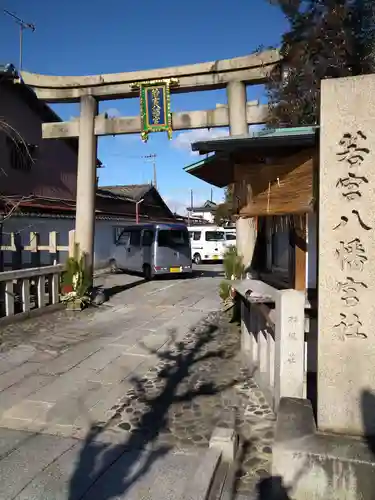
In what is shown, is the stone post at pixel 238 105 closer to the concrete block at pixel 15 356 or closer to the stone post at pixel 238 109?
the stone post at pixel 238 109

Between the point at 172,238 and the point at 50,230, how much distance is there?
187 inches

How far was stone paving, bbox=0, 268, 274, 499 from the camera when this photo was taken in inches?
157

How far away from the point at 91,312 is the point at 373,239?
26.4ft

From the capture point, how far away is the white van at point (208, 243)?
2402 cm

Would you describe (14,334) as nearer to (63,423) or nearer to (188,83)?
(63,423)

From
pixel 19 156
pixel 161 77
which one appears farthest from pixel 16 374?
pixel 19 156

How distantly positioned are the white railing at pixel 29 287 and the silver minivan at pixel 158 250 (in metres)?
6.34

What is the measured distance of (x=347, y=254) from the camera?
3.09 meters

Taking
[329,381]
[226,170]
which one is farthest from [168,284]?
[329,381]

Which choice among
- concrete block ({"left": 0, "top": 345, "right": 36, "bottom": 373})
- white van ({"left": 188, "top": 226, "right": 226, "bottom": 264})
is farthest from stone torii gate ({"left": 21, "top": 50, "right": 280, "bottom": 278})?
white van ({"left": 188, "top": 226, "right": 226, "bottom": 264})

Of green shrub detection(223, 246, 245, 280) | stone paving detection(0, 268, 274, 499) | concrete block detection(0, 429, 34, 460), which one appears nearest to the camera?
concrete block detection(0, 429, 34, 460)

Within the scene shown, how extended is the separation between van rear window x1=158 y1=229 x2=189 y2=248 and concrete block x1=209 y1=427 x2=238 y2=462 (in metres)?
12.9

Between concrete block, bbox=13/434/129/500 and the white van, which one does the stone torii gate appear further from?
the white van

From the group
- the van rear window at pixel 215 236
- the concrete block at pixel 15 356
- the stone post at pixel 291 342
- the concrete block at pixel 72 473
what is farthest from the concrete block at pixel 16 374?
the van rear window at pixel 215 236
